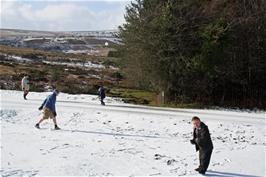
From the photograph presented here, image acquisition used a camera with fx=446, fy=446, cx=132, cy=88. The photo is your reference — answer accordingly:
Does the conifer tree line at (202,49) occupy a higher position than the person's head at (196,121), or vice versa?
the conifer tree line at (202,49)

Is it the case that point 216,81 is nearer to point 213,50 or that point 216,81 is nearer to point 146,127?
point 213,50

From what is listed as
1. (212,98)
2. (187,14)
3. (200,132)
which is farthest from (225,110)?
(200,132)

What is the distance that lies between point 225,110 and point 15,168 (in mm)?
17236

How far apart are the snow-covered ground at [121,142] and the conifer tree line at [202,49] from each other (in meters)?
4.21

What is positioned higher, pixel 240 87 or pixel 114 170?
pixel 240 87

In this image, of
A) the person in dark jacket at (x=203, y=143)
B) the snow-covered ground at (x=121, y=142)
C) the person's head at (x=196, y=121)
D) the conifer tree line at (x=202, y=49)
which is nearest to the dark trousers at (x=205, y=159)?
the person in dark jacket at (x=203, y=143)

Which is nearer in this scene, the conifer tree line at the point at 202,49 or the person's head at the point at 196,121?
the person's head at the point at 196,121

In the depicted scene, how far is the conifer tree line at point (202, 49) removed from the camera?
2842 centimetres

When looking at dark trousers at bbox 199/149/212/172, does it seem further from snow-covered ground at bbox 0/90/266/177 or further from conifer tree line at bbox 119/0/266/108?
conifer tree line at bbox 119/0/266/108

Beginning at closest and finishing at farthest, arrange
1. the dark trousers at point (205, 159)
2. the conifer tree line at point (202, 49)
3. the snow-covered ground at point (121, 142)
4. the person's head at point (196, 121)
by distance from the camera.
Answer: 1. the person's head at point (196, 121)
2. the dark trousers at point (205, 159)
3. the snow-covered ground at point (121, 142)
4. the conifer tree line at point (202, 49)

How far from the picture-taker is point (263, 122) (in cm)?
2233

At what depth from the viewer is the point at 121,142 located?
16391mm

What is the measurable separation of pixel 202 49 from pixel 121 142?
44.1 ft

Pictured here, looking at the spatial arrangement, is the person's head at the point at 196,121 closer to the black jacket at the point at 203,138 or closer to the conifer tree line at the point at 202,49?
the black jacket at the point at 203,138
